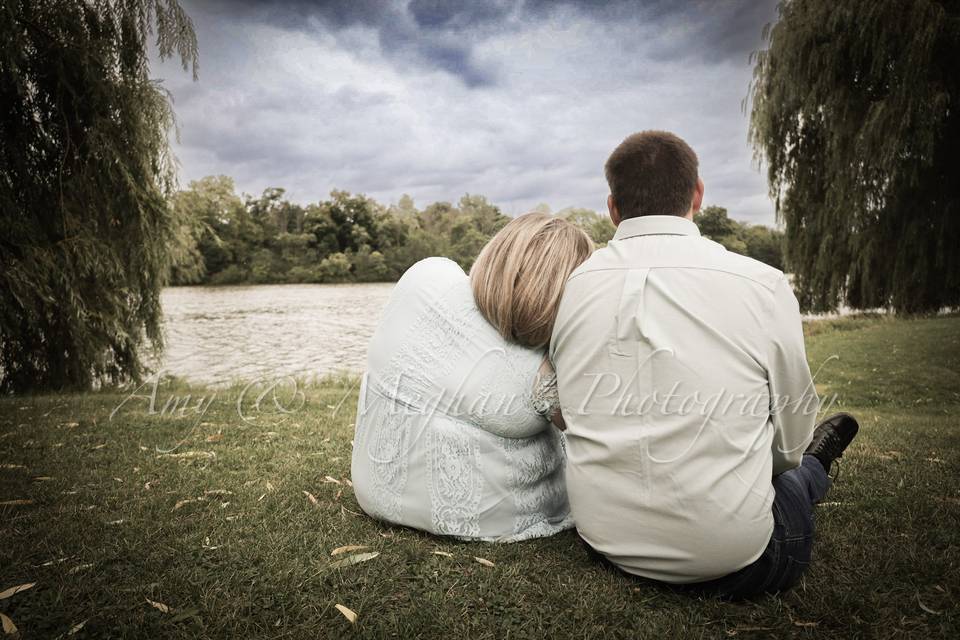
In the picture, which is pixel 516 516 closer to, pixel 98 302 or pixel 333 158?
pixel 98 302

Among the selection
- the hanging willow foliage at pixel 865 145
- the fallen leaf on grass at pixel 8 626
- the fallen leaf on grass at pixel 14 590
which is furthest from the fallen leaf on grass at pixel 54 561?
the hanging willow foliage at pixel 865 145

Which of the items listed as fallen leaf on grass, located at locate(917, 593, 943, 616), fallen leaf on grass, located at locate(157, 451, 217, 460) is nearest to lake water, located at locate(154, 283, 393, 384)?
fallen leaf on grass, located at locate(157, 451, 217, 460)

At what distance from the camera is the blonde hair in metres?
2.14

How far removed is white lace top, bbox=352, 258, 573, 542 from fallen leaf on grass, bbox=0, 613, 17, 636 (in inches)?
51.8

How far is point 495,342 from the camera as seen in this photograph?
89.2 inches

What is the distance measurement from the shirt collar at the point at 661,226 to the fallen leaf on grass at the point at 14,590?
256 cm

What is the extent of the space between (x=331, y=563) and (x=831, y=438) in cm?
240

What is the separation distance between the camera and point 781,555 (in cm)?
192

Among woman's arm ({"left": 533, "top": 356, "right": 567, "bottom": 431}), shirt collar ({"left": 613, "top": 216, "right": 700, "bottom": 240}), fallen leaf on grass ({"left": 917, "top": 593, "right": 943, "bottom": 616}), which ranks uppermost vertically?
shirt collar ({"left": 613, "top": 216, "right": 700, "bottom": 240})

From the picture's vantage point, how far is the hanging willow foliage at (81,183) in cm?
600

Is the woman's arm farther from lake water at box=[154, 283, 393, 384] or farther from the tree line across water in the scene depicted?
the tree line across water

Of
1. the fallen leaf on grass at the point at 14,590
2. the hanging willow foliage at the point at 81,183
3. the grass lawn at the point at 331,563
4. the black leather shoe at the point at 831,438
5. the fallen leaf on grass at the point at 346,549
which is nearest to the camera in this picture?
the grass lawn at the point at 331,563

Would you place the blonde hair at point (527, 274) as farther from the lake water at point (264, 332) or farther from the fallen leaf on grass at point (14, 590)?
the lake water at point (264, 332)

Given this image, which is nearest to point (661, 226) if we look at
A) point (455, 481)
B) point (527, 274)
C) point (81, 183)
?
point (527, 274)
